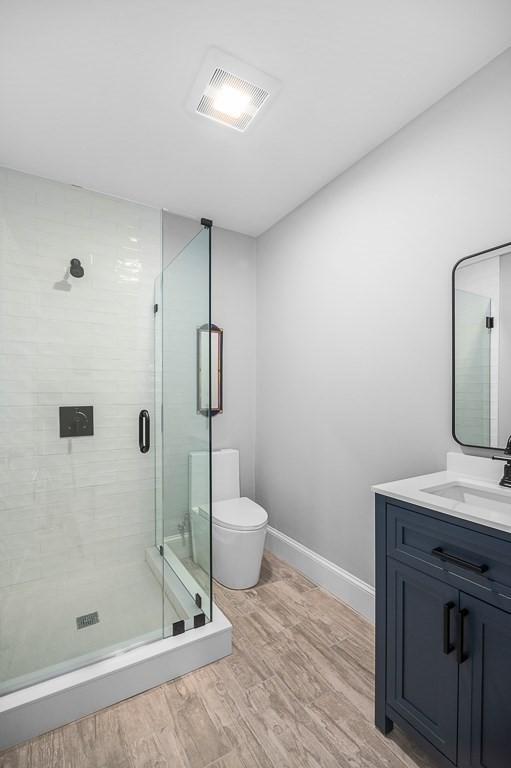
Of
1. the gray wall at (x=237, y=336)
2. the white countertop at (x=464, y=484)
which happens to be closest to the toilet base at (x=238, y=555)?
the gray wall at (x=237, y=336)

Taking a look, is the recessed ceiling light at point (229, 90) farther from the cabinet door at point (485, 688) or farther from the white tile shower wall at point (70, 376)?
the cabinet door at point (485, 688)

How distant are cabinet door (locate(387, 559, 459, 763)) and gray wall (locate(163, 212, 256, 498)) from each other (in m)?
1.83

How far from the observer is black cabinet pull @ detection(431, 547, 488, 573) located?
105cm

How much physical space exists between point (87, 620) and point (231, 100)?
99.5 inches

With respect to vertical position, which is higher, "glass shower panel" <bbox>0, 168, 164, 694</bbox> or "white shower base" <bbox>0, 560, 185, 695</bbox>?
"glass shower panel" <bbox>0, 168, 164, 694</bbox>

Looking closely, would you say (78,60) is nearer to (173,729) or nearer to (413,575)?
(413,575)

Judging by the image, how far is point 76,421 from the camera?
7.36 ft

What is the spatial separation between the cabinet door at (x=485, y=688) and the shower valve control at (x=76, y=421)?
2.08m

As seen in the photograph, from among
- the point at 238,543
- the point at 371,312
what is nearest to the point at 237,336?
the point at 371,312

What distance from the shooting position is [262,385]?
3010 mm

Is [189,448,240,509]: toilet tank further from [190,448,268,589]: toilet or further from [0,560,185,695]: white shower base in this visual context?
[0,560,185,695]: white shower base

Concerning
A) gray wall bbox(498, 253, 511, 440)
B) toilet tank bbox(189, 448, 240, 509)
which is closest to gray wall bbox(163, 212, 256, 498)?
toilet tank bbox(189, 448, 240, 509)

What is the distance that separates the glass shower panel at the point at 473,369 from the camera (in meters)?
1.50

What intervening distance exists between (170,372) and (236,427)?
0.96m
